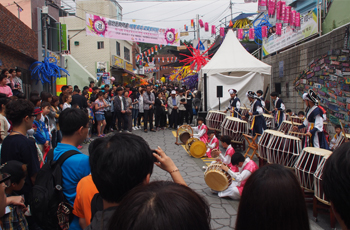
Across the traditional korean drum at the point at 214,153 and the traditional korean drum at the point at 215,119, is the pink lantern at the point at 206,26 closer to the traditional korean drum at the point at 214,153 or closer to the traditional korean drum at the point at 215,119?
the traditional korean drum at the point at 215,119

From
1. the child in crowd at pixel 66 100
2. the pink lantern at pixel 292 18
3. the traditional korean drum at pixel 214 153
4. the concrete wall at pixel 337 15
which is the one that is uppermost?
the pink lantern at pixel 292 18

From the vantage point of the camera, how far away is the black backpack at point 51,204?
1934mm

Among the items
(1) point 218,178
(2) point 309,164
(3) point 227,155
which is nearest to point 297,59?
(3) point 227,155

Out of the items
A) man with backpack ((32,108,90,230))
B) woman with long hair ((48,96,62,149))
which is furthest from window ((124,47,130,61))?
man with backpack ((32,108,90,230))

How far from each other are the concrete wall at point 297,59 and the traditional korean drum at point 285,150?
17.1ft

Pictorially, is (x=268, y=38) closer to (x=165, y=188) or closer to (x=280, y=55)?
(x=280, y=55)

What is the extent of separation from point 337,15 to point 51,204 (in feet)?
34.9

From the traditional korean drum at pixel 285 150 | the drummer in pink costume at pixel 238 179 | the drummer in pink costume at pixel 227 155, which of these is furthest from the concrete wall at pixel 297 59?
the drummer in pink costume at pixel 238 179

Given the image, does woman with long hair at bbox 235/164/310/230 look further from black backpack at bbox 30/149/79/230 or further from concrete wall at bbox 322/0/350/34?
concrete wall at bbox 322/0/350/34

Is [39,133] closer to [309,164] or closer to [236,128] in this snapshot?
[309,164]

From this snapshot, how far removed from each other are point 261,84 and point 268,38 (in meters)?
5.44

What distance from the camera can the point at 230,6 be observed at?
85.7 ft

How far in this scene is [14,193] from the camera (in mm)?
2467

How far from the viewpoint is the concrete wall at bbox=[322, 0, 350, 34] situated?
871 cm
